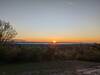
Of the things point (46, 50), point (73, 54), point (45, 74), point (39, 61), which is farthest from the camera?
point (73, 54)

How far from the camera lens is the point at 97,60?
86.0 feet

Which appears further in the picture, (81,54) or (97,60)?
(81,54)

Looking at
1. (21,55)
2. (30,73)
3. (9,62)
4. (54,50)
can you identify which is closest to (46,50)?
(54,50)

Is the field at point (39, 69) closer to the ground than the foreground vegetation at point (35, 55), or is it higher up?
closer to the ground

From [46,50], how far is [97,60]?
6.30 m

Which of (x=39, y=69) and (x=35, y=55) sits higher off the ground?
(x=35, y=55)

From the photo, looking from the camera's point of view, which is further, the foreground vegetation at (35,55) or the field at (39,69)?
the foreground vegetation at (35,55)

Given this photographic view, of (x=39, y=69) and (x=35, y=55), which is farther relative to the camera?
(x=35, y=55)

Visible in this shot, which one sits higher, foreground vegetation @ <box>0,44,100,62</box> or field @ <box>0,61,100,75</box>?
foreground vegetation @ <box>0,44,100,62</box>

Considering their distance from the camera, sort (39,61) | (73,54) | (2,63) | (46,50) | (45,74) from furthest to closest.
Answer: (73,54)
(46,50)
(39,61)
(2,63)
(45,74)

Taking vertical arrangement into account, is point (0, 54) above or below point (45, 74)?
above

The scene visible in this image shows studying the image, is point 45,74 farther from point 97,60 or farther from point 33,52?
point 97,60

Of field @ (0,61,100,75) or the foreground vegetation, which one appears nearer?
field @ (0,61,100,75)

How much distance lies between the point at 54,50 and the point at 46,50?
1191 millimetres
